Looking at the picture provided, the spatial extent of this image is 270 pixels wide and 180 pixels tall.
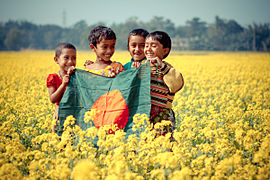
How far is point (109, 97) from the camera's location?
11.2 ft

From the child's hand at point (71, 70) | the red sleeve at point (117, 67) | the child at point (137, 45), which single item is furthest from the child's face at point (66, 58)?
the child at point (137, 45)

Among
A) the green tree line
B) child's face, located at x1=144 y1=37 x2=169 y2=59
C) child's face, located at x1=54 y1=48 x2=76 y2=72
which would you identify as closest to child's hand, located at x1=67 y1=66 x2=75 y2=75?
child's face, located at x1=54 y1=48 x2=76 y2=72

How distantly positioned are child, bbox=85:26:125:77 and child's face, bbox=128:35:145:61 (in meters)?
0.36

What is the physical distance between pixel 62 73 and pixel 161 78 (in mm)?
1333

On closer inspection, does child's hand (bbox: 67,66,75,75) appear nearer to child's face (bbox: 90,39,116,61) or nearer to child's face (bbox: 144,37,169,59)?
child's face (bbox: 90,39,116,61)

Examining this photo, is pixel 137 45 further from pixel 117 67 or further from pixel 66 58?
pixel 66 58

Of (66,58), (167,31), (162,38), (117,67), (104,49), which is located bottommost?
(117,67)

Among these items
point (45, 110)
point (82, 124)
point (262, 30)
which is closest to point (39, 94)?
point (45, 110)

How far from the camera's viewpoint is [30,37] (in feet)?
244

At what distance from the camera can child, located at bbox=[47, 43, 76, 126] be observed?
11.3 feet

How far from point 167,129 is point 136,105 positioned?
0.53 m

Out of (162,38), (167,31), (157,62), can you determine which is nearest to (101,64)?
(157,62)

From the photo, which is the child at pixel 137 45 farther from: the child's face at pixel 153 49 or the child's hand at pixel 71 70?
the child's hand at pixel 71 70

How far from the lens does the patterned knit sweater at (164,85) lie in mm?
3273
